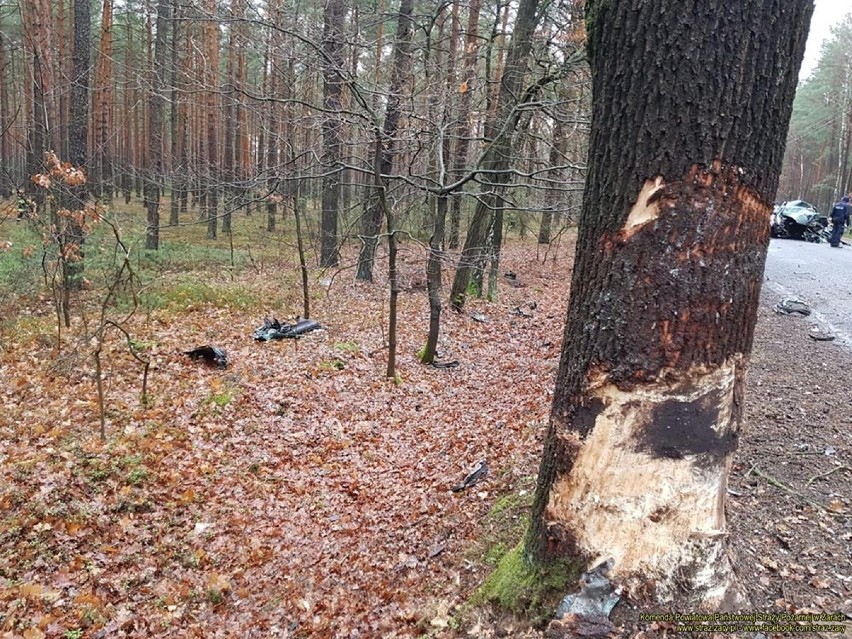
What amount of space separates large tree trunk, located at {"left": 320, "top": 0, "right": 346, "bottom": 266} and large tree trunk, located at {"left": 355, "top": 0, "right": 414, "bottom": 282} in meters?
0.57

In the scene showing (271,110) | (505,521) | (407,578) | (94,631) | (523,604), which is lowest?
(94,631)

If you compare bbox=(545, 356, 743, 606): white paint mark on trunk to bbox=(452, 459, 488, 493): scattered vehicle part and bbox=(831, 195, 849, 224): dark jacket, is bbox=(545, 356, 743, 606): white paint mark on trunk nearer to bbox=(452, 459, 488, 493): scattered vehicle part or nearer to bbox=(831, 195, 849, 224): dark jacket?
bbox=(452, 459, 488, 493): scattered vehicle part

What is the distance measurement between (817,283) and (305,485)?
10614 millimetres

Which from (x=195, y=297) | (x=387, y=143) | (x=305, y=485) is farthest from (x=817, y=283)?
(x=195, y=297)

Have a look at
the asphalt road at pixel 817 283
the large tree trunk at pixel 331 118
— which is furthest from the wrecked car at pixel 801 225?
the large tree trunk at pixel 331 118

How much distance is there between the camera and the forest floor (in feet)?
10.4

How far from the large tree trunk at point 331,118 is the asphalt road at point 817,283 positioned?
7.04 meters

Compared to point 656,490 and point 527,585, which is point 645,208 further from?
point 527,585

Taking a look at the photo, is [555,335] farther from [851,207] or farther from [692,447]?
[851,207]

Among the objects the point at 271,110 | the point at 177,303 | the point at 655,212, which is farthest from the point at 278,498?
the point at 271,110

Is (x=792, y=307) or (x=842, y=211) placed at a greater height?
(x=842, y=211)

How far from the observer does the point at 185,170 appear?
36.5 ft

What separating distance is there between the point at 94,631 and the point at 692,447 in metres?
3.66

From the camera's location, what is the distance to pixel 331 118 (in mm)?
7129
